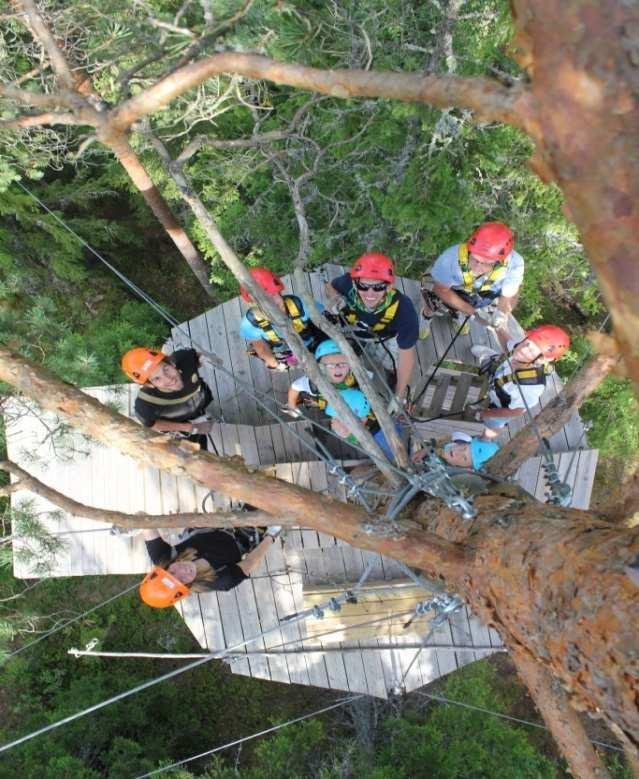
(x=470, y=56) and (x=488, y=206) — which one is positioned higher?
(x=470, y=56)

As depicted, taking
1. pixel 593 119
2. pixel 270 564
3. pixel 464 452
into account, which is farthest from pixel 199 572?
pixel 593 119

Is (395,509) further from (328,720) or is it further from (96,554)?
(328,720)

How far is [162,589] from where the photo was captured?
13.0 feet

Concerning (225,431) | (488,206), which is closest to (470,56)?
(488,206)


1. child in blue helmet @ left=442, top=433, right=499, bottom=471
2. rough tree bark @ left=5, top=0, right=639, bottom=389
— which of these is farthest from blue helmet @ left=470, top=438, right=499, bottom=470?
rough tree bark @ left=5, top=0, right=639, bottom=389

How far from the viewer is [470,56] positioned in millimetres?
4688

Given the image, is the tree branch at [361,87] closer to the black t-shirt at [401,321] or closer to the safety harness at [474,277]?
the black t-shirt at [401,321]

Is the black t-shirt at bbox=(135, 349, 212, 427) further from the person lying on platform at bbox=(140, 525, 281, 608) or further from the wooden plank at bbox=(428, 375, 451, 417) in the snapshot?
the wooden plank at bbox=(428, 375, 451, 417)

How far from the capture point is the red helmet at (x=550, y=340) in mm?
3982

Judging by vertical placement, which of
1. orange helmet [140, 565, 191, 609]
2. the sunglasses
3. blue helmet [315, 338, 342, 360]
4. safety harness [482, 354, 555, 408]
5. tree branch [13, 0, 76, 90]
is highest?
tree branch [13, 0, 76, 90]

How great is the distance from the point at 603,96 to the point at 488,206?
5351 mm

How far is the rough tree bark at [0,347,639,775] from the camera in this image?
148 centimetres

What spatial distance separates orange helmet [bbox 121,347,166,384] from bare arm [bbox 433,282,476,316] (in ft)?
7.77

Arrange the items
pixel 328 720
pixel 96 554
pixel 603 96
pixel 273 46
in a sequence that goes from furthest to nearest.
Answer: pixel 328 720 < pixel 96 554 < pixel 273 46 < pixel 603 96
